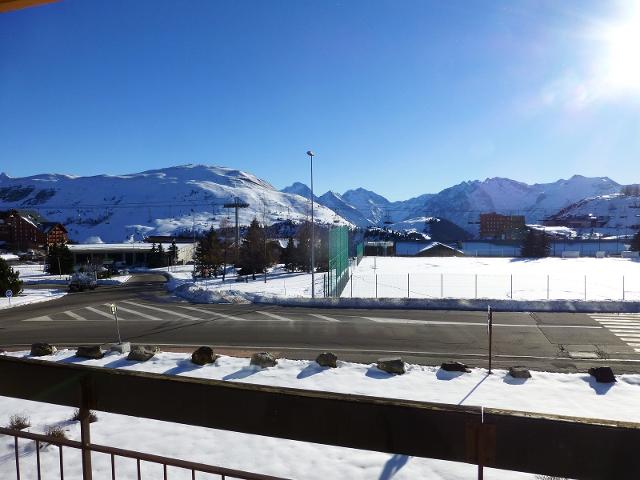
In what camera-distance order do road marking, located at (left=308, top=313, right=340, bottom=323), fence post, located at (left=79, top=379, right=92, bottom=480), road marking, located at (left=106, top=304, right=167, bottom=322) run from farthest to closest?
road marking, located at (left=106, top=304, right=167, bottom=322)
road marking, located at (left=308, top=313, right=340, bottom=323)
fence post, located at (left=79, top=379, right=92, bottom=480)

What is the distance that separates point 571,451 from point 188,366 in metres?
13.2

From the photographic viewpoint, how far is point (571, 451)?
1770 mm

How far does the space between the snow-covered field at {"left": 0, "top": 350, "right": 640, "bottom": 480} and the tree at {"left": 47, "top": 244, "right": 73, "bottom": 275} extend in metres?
56.2

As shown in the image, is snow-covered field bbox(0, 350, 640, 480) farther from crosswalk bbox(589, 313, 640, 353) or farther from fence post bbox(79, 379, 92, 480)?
crosswalk bbox(589, 313, 640, 353)

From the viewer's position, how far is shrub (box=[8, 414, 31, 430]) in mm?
8341

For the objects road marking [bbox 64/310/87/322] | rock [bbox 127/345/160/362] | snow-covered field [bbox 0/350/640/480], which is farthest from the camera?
road marking [bbox 64/310/87/322]

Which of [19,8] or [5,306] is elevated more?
[19,8]

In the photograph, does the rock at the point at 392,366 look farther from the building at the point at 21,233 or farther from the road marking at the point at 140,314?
the building at the point at 21,233

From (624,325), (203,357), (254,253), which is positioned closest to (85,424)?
(203,357)

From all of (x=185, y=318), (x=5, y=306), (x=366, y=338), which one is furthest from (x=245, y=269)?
(x=366, y=338)

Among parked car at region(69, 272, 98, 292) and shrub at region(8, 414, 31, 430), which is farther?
parked car at region(69, 272, 98, 292)

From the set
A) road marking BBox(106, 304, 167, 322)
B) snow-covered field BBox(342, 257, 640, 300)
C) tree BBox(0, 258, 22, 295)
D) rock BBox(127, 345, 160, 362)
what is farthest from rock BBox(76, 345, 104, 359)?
tree BBox(0, 258, 22, 295)

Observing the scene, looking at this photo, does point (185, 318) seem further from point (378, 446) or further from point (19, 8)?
point (378, 446)

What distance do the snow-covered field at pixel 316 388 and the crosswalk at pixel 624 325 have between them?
6555mm
